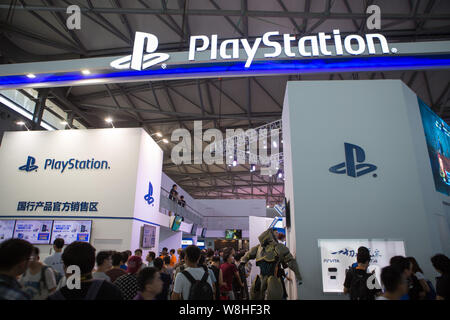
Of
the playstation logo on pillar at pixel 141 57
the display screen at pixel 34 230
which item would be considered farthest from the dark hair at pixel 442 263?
the display screen at pixel 34 230

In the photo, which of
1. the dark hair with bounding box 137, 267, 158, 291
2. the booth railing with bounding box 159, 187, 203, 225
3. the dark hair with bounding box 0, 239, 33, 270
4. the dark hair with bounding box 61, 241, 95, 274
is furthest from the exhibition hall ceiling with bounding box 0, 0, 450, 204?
the dark hair with bounding box 0, 239, 33, 270

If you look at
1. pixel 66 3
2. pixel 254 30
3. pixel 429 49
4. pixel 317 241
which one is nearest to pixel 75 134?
pixel 66 3

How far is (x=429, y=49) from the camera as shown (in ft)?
16.2

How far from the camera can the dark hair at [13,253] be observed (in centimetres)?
167

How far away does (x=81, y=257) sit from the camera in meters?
1.88

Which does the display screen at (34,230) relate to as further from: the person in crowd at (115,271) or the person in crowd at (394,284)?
the person in crowd at (394,284)

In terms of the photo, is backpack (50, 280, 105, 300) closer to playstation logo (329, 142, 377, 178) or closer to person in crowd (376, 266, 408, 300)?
person in crowd (376, 266, 408, 300)

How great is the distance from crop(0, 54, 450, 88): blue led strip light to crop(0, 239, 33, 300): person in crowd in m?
4.15

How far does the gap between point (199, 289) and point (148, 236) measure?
6684 millimetres

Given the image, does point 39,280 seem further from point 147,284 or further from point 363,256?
point 363,256

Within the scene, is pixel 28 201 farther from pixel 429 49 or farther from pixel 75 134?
pixel 429 49

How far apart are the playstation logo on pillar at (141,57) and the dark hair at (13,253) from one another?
3.78m

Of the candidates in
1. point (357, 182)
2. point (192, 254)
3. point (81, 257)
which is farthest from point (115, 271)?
point (357, 182)
